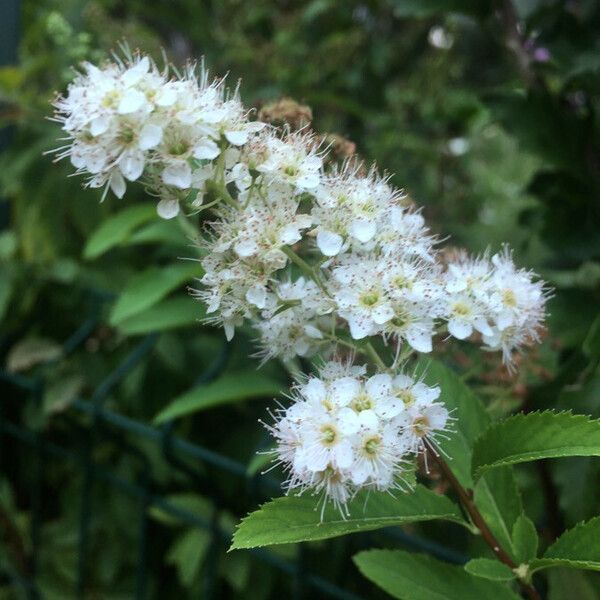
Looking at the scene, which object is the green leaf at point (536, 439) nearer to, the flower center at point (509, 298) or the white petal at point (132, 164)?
the flower center at point (509, 298)

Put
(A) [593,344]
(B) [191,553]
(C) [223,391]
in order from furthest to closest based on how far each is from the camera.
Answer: (B) [191,553] → (C) [223,391] → (A) [593,344]

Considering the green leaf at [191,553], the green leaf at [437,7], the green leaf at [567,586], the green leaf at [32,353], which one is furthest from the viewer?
the green leaf at [32,353]

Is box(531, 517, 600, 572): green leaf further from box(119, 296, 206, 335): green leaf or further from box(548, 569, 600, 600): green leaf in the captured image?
box(119, 296, 206, 335): green leaf

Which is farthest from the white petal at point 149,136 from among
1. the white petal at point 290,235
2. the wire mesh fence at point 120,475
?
the wire mesh fence at point 120,475

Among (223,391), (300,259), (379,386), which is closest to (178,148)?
(300,259)

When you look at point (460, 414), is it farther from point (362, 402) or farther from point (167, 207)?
point (167, 207)

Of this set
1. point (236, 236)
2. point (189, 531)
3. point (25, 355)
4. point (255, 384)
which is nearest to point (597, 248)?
point (255, 384)
